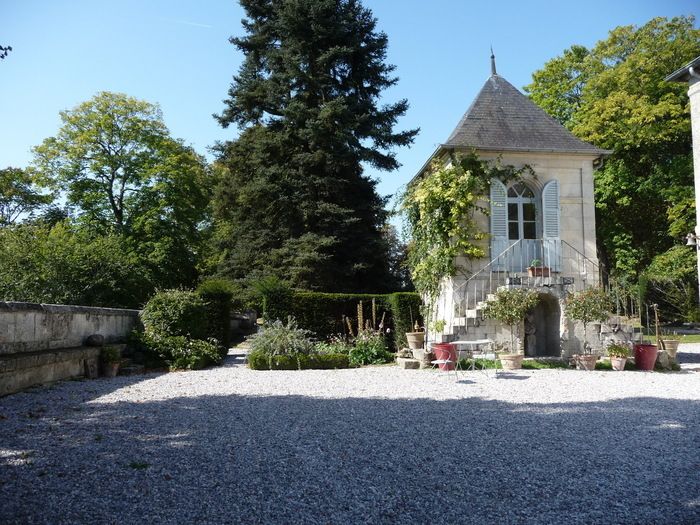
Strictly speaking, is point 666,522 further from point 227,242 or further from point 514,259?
point 227,242

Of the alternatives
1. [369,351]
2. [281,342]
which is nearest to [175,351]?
[281,342]

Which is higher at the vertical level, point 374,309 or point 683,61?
point 683,61

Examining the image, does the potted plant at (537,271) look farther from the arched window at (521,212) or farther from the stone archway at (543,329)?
the arched window at (521,212)

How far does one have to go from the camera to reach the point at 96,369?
9.07m

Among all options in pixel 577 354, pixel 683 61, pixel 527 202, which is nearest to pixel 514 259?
pixel 527 202

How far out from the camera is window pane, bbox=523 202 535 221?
40.1 ft

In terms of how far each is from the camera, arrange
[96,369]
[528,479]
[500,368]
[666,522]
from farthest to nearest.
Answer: [500,368]
[96,369]
[528,479]
[666,522]

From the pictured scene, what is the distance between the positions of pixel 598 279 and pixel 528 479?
369 inches

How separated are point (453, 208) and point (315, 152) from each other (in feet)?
20.9

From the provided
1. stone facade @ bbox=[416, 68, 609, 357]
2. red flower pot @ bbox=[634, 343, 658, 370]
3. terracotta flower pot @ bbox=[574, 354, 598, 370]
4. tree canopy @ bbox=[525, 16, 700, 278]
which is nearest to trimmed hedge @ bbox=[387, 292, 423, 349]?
stone facade @ bbox=[416, 68, 609, 357]

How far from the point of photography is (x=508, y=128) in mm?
12555

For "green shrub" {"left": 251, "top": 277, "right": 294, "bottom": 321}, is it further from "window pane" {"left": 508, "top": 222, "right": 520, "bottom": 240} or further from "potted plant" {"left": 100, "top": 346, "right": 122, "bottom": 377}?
"window pane" {"left": 508, "top": 222, "right": 520, "bottom": 240}

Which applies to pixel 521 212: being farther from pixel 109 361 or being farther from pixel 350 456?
pixel 350 456

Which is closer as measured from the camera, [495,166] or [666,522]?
[666,522]
